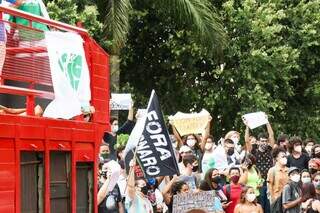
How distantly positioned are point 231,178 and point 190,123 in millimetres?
2254

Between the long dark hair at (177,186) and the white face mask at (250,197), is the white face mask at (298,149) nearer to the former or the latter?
the white face mask at (250,197)

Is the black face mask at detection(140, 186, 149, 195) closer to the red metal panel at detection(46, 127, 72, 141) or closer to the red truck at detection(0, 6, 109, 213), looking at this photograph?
the red truck at detection(0, 6, 109, 213)

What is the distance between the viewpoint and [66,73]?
8875 millimetres

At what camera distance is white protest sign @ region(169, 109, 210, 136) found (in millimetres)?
19359

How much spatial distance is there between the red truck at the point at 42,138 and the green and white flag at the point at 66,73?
0.12 meters

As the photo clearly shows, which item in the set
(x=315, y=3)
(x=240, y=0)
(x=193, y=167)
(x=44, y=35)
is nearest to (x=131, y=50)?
(x=240, y=0)

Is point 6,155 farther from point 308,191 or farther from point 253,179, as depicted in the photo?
point 253,179

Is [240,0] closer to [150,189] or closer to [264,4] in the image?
[264,4]

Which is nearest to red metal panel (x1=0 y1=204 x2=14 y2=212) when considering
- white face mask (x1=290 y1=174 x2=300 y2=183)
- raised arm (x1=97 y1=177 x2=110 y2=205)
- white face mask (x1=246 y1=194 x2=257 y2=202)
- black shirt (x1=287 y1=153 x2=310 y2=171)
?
raised arm (x1=97 y1=177 x2=110 y2=205)

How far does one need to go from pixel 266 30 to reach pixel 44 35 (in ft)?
66.3

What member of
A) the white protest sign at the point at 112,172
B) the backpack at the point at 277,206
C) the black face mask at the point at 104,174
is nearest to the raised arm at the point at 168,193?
the black face mask at the point at 104,174

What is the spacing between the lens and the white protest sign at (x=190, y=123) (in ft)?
63.5

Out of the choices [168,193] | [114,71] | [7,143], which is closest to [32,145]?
[7,143]

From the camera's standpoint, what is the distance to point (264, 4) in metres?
29.7
